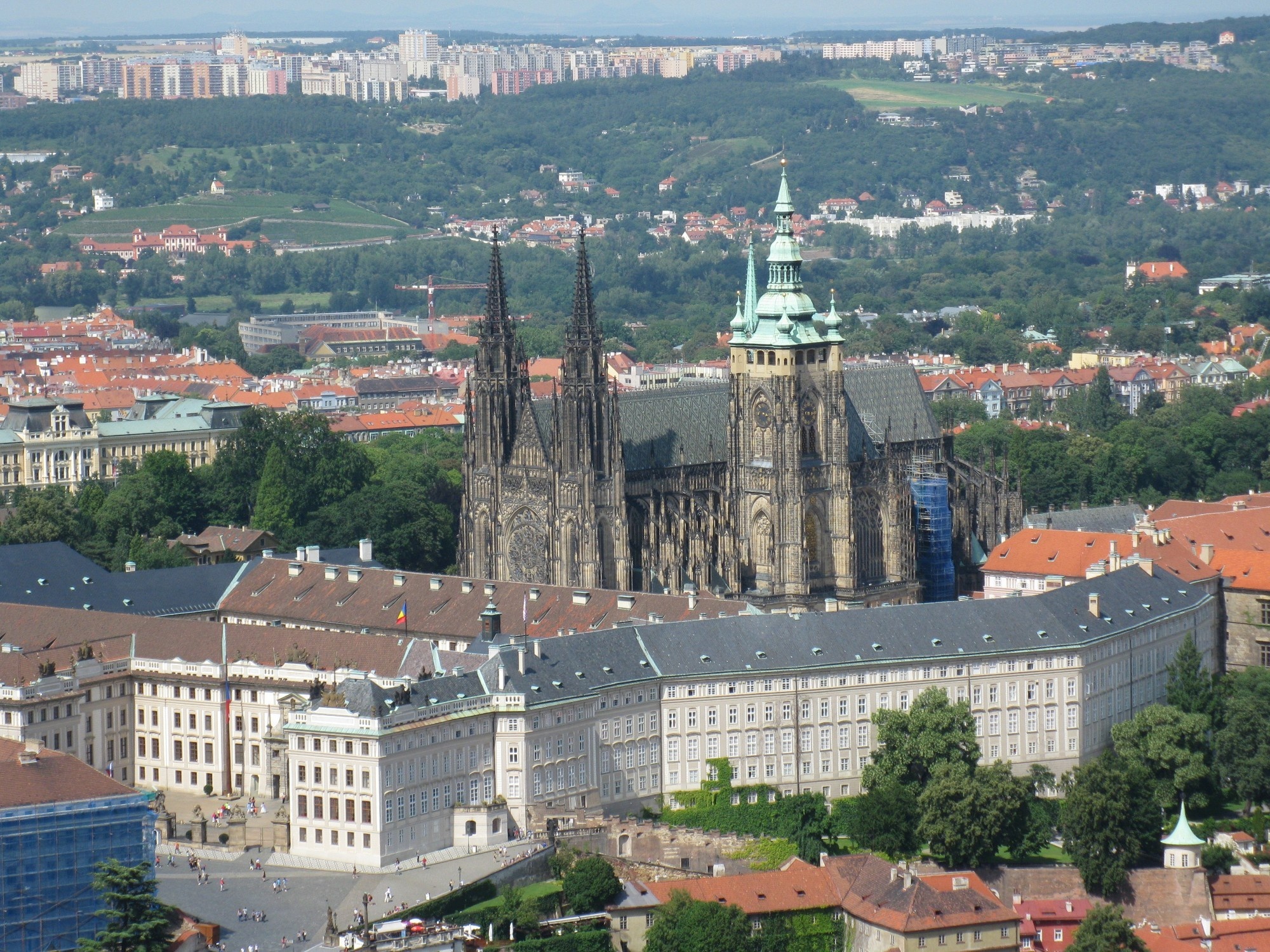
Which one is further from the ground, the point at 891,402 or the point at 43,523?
the point at 891,402

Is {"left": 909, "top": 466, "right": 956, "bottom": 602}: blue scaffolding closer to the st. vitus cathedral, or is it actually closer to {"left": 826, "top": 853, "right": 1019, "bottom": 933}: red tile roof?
the st. vitus cathedral

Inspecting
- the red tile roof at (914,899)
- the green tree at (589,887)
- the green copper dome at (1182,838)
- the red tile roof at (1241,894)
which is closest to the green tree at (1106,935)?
the red tile roof at (914,899)

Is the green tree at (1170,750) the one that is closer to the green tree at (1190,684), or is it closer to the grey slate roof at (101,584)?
the green tree at (1190,684)

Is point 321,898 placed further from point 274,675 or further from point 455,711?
point 274,675

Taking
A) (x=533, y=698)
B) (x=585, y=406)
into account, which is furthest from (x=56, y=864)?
(x=585, y=406)

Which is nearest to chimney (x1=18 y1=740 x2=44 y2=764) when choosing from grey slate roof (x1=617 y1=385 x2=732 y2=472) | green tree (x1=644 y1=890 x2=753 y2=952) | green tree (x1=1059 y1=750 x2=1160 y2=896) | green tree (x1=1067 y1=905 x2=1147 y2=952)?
green tree (x1=644 y1=890 x2=753 y2=952)

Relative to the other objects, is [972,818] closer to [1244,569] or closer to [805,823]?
[805,823]

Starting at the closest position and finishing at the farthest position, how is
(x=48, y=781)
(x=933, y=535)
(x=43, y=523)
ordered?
(x=48, y=781)
(x=933, y=535)
(x=43, y=523)
